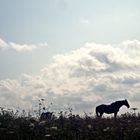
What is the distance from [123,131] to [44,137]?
10.5ft

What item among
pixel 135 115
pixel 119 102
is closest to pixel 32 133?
pixel 135 115

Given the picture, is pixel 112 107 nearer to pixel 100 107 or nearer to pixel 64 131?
pixel 100 107

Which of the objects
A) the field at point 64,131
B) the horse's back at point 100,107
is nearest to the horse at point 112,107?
the horse's back at point 100,107

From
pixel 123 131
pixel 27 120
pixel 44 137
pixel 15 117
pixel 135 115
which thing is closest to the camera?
pixel 44 137

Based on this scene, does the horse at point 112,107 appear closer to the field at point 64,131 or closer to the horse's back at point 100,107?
the horse's back at point 100,107

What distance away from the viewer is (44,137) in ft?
51.5

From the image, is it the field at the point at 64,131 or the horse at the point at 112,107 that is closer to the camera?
the field at the point at 64,131

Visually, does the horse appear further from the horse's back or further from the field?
the field

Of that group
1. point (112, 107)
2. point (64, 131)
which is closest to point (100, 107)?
point (112, 107)

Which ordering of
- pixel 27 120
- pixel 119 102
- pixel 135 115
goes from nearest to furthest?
pixel 27 120 < pixel 135 115 < pixel 119 102

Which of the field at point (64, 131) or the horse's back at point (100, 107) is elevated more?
the horse's back at point (100, 107)

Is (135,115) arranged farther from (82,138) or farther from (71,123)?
(82,138)

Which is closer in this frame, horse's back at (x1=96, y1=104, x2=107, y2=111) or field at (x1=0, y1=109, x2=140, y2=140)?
field at (x1=0, y1=109, x2=140, y2=140)

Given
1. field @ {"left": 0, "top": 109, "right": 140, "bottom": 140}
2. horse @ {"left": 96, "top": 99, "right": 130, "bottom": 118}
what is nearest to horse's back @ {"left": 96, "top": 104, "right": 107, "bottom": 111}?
horse @ {"left": 96, "top": 99, "right": 130, "bottom": 118}
